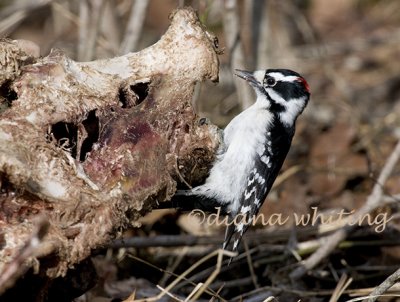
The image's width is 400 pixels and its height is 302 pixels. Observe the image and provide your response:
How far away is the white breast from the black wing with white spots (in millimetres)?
29

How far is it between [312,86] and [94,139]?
5299 mm

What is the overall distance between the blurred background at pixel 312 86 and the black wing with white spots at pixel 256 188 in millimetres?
456

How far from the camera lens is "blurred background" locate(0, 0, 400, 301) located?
4.71 meters

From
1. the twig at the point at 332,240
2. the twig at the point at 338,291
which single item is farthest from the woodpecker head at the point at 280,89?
the twig at the point at 338,291

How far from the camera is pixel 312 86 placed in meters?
8.14

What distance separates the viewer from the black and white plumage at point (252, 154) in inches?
154

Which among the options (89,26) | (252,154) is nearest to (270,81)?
(252,154)

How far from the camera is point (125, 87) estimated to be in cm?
329

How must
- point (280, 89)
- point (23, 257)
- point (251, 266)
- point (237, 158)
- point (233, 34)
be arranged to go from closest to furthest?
1. point (23, 257)
2. point (237, 158)
3. point (251, 266)
4. point (280, 89)
5. point (233, 34)

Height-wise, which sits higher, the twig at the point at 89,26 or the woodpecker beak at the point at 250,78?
the twig at the point at 89,26

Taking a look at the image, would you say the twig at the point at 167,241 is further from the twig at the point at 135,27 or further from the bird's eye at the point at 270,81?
the twig at the point at 135,27

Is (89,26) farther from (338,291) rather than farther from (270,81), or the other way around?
(338,291)

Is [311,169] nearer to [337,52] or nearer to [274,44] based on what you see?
[274,44]

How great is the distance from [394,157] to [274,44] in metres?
3.07
